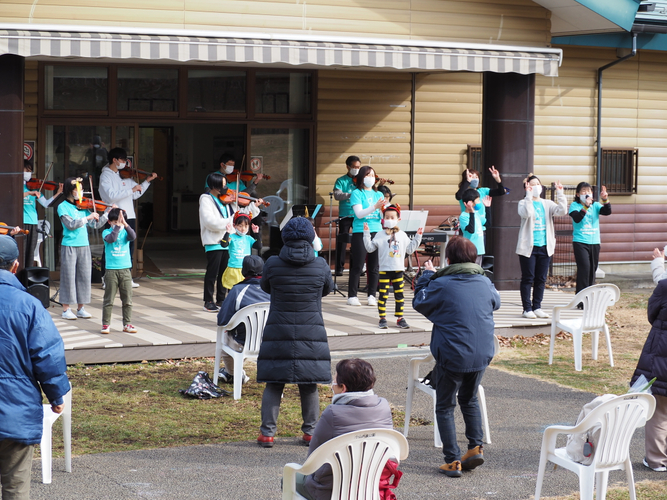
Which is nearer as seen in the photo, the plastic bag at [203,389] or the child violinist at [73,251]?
the plastic bag at [203,389]

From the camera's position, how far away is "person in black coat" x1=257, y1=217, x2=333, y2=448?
21.1 ft

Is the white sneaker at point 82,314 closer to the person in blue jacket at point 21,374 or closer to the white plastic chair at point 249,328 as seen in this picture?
the white plastic chair at point 249,328

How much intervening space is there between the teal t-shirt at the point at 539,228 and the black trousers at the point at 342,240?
2.93 meters

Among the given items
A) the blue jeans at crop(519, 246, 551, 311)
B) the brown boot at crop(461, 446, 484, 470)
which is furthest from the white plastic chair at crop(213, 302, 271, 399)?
the blue jeans at crop(519, 246, 551, 311)

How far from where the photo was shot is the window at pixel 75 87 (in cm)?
1312

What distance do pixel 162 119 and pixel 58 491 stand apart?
902cm

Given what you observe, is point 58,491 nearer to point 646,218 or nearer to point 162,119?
point 162,119

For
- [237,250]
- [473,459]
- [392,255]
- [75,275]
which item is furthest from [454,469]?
[75,275]

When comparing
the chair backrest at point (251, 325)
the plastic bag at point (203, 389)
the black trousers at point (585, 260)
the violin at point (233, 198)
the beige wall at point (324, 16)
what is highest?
the beige wall at point (324, 16)

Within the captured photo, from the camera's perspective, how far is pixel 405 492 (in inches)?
221

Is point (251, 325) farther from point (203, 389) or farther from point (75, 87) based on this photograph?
point (75, 87)

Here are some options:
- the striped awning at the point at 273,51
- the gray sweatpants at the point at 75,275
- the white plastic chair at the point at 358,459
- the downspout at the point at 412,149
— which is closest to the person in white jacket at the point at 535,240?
the striped awning at the point at 273,51

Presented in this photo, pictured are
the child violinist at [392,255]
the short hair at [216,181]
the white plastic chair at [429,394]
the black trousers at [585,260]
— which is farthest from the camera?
the black trousers at [585,260]

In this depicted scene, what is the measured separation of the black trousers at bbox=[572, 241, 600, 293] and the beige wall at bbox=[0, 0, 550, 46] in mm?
3313
